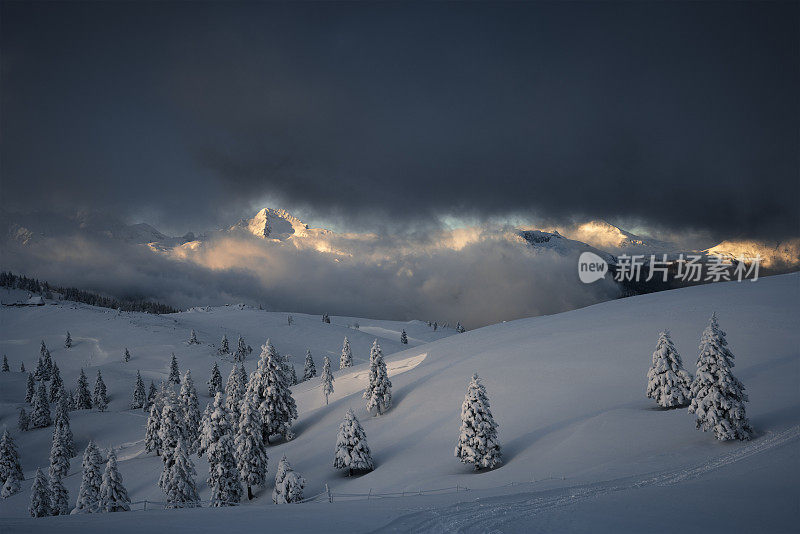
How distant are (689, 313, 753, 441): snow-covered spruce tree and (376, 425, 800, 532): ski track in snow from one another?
254 cm

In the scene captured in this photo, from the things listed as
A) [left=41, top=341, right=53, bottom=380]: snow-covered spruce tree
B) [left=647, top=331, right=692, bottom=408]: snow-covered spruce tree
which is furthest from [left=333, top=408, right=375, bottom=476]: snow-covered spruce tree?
[left=41, top=341, right=53, bottom=380]: snow-covered spruce tree

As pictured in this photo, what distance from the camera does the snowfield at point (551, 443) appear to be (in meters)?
15.4

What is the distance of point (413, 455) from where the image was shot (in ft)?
145

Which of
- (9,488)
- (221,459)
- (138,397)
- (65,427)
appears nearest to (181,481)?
(221,459)

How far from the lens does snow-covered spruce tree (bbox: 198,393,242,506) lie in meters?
41.9

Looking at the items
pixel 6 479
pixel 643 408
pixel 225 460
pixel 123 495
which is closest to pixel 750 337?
pixel 643 408

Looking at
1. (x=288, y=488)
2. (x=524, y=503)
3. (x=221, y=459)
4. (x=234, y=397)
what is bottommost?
(x=288, y=488)

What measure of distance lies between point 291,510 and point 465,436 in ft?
73.5

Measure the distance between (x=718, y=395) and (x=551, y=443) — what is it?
536 inches

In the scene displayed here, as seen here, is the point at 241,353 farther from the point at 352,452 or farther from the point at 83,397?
the point at 352,452

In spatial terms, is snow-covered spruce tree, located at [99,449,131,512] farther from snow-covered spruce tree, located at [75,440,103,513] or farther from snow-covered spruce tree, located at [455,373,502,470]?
snow-covered spruce tree, located at [455,373,502,470]

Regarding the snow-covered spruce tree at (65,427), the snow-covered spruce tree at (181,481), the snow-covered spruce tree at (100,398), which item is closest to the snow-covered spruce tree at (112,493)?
the snow-covered spruce tree at (181,481)

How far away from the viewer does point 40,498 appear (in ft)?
143

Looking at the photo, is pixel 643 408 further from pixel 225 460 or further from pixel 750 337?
pixel 225 460
